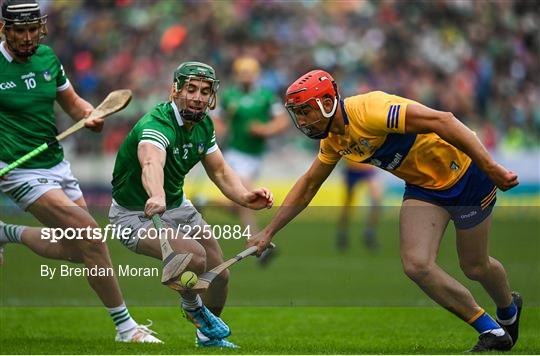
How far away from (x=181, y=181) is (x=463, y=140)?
1809mm

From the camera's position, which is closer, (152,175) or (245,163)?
(152,175)

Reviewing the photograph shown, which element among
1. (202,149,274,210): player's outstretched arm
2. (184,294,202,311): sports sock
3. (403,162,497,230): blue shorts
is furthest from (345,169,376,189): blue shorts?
(184,294,202,311): sports sock

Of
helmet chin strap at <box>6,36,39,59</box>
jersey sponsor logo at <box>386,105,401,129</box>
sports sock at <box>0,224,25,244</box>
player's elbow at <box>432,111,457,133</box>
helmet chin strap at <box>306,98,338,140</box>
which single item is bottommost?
A: sports sock at <box>0,224,25,244</box>

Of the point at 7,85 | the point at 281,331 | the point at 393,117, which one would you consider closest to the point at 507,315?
the point at 393,117

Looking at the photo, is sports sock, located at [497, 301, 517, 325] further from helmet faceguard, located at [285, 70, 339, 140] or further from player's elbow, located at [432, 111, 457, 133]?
helmet faceguard, located at [285, 70, 339, 140]

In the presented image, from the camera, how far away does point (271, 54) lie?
65.8 feet

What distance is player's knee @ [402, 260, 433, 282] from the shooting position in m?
6.22

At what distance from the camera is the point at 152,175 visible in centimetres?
597

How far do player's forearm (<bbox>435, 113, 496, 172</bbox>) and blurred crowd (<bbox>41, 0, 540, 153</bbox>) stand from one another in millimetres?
13224

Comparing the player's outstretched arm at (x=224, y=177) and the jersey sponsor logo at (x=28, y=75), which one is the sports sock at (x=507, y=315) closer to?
the player's outstretched arm at (x=224, y=177)

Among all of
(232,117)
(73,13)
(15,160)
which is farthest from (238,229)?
(73,13)

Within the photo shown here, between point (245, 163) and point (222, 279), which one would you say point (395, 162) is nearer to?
point (222, 279)

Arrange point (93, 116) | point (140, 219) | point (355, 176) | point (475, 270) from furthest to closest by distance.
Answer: point (355, 176) < point (93, 116) < point (475, 270) < point (140, 219)

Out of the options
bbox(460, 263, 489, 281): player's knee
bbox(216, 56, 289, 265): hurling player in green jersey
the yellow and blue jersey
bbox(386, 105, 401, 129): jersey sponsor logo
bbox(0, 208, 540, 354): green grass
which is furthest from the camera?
bbox(216, 56, 289, 265): hurling player in green jersey
